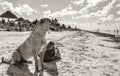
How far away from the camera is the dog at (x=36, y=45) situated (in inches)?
181

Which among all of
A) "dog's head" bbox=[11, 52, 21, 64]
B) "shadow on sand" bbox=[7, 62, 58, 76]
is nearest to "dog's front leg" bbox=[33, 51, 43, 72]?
"shadow on sand" bbox=[7, 62, 58, 76]

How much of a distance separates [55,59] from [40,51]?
1478mm

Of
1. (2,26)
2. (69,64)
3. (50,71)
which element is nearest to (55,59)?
(69,64)

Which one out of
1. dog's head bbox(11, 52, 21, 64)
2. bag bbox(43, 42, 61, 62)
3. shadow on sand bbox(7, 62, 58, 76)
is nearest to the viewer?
shadow on sand bbox(7, 62, 58, 76)

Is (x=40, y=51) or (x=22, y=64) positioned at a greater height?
(x=40, y=51)

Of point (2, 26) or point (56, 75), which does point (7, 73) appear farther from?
point (2, 26)

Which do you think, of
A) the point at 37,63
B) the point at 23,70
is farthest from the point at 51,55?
the point at 23,70

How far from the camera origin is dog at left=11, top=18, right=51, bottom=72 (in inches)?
181

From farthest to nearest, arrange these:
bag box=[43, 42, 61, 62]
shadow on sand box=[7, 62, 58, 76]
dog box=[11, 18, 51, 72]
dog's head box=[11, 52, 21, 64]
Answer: bag box=[43, 42, 61, 62] < dog's head box=[11, 52, 21, 64] < dog box=[11, 18, 51, 72] < shadow on sand box=[7, 62, 58, 76]

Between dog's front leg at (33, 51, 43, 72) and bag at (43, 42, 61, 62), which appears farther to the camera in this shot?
bag at (43, 42, 61, 62)

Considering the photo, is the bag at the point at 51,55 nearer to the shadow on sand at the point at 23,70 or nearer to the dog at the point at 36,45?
the shadow on sand at the point at 23,70

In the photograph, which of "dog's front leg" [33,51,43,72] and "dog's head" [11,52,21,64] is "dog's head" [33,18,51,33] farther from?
"dog's head" [11,52,21,64]

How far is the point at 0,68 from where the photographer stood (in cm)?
486

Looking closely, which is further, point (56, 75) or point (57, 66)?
point (57, 66)
